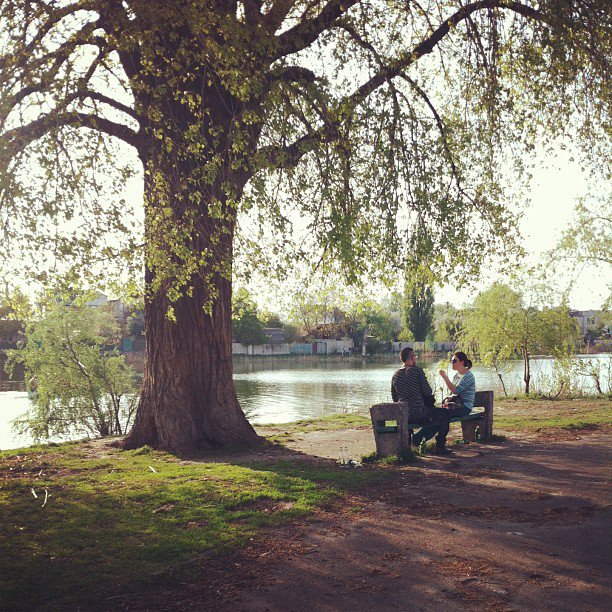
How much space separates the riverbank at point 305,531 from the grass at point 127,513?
0.07 ft

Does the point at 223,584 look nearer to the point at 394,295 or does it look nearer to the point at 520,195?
the point at 394,295

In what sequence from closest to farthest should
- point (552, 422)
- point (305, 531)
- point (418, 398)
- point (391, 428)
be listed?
point (305, 531)
point (391, 428)
point (418, 398)
point (552, 422)

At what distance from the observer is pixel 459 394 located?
1084 centimetres

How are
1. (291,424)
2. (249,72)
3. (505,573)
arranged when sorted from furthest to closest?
1. (291,424)
2. (249,72)
3. (505,573)

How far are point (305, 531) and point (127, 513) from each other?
6.81 ft

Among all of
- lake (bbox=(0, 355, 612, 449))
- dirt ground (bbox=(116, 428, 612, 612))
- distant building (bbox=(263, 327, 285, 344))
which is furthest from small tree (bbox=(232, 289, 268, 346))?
dirt ground (bbox=(116, 428, 612, 612))

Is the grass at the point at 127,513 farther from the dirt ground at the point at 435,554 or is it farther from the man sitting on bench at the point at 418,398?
the man sitting on bench at the point at 418,398

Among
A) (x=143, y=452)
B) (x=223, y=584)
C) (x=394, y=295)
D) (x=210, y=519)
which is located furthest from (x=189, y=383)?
(x=223, y=584)

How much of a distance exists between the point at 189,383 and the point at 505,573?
763 cm

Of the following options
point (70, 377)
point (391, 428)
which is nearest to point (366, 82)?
point (391, 428)

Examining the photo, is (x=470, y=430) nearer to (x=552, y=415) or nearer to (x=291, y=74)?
(x=552, y=415)

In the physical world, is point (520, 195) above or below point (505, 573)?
above

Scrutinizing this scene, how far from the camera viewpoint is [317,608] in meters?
4.52

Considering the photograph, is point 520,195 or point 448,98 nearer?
point 520,195
